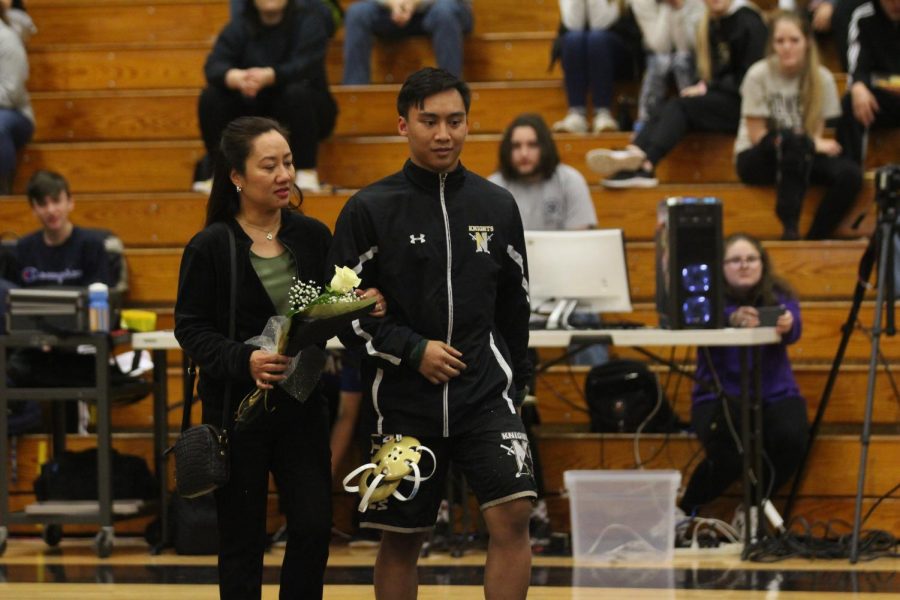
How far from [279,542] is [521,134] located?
208 cm

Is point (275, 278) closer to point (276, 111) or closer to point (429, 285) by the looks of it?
point (429, 285)

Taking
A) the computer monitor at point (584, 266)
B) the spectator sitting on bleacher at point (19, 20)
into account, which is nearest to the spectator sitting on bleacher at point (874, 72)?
the computer monitor at point (584, 266)

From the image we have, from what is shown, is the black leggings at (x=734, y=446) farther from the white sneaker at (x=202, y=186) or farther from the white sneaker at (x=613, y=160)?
the white sneaker at (x=202, y=186)

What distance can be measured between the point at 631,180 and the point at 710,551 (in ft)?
7.51

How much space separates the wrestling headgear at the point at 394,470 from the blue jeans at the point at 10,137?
4.90 m

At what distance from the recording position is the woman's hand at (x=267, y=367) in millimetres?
3723

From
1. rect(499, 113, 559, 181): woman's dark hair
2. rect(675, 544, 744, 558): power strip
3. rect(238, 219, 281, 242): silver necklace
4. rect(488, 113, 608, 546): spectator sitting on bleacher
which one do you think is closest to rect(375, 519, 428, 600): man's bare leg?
rect(238, 219, 281, 242): silver necklace

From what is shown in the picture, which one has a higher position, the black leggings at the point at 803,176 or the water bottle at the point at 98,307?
the black leggings at the point at 803,176

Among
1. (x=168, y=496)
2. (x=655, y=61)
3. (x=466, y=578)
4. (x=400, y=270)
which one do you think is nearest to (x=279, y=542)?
(x=168, y=496)

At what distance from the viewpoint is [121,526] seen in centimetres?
672


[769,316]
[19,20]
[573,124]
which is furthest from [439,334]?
[19,20]

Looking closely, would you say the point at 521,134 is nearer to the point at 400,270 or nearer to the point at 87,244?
the point at 87,244

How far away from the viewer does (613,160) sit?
7559 millimetres

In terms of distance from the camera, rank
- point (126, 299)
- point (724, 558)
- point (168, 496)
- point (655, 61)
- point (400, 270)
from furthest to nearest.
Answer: point (655, 61)
point (126, 299)
point (168, 496)
point (724, 558)
point (400, 270)
